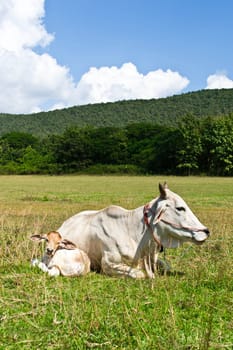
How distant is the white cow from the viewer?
25.4 feet

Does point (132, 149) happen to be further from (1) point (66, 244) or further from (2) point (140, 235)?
(1) point (66, 244)

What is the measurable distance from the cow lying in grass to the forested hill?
148618 mm

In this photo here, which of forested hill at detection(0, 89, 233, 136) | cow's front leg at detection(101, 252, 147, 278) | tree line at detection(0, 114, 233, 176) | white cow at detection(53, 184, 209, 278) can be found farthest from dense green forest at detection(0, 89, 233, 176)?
cow's front leg at detection(101, 252, 147, 278)

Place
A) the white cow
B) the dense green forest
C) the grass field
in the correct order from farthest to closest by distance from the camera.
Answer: the dense green forest
the white cow
the grass field

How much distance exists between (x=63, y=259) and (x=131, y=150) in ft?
303

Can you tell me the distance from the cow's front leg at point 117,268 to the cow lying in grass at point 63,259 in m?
0.31

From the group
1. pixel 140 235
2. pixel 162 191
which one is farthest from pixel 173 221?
pixel 140 235

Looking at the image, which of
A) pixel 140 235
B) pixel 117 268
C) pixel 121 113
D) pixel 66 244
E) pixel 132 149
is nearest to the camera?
pixel 117 268

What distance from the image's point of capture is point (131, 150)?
328 ft

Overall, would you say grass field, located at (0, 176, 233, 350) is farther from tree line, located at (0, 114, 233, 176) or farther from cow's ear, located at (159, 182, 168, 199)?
tree line, located at (0, 114, 233, 176)

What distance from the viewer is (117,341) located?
4812 mm

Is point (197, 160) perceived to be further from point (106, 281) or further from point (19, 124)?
point (19, 124)

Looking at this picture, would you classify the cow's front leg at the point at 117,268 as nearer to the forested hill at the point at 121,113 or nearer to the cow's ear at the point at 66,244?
the cow's ear at the point at 66,244

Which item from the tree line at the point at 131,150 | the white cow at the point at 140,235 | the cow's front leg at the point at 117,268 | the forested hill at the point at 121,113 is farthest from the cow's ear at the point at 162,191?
the forested hill at the point at 121,113
